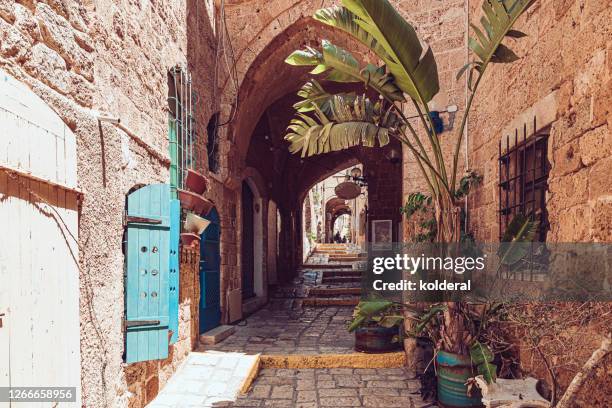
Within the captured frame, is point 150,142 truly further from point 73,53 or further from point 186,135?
point 73,53

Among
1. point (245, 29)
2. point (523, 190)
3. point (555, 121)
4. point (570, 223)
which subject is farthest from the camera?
point (245, 29)

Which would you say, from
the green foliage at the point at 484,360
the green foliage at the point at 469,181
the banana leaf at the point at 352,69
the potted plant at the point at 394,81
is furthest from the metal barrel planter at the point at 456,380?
the banana leaf at the point at 352,69

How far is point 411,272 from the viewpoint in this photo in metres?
5.51

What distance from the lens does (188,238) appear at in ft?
15.1

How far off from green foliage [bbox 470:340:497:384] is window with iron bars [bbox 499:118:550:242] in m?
1.05

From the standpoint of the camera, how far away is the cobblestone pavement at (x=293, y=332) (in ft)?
18.8

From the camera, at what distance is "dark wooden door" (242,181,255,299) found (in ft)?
29.5

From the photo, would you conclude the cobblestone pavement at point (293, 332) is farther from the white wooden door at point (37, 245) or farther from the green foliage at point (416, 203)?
the white wooden door at point (37, 245)

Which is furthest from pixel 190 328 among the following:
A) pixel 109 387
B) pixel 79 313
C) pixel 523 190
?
Result: pixel 523 190

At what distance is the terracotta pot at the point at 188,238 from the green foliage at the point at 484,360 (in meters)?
3.05

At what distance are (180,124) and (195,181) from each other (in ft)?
2.79

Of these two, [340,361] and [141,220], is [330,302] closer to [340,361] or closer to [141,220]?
[340,361]

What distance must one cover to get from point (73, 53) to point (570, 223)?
3.52m

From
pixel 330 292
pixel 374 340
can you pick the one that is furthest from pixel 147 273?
pixel 330 292
